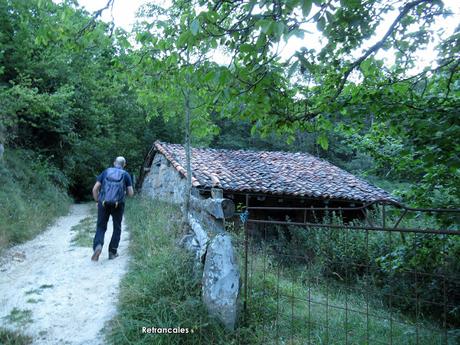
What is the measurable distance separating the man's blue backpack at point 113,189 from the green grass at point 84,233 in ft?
6.08

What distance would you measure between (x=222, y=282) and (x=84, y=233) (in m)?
5.71

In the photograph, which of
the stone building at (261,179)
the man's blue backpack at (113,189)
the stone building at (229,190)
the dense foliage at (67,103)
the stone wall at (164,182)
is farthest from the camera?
the stone wall at (164,182)

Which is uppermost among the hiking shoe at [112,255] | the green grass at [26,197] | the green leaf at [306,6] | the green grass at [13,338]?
the green leaf at [306,6]

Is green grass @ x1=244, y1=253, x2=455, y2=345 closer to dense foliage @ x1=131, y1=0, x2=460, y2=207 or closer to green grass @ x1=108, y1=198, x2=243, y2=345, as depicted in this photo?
green grass @ x1=108, y1=198, x2=243, y2=345

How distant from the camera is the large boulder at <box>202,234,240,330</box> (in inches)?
137

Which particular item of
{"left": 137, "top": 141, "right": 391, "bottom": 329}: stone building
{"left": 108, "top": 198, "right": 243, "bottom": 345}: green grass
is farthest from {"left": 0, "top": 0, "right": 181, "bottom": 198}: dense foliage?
{"left": 108, "top": 198, "right": 243, "bottom": 345}: green grass

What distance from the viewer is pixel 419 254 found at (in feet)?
12.7

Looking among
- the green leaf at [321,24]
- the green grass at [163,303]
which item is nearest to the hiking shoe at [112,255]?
the green grass at [163,303]

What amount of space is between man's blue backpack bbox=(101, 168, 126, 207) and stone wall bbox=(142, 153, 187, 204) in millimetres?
5180

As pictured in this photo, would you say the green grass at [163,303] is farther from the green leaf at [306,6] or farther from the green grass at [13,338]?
the green leaf at [306,6]

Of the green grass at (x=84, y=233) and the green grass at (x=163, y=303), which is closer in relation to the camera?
the green grass at (x=163, y=303)

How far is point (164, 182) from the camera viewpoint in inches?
563

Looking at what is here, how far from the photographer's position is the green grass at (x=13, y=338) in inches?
132

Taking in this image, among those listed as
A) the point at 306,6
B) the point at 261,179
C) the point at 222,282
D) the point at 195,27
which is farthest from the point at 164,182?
the point at 306,6
